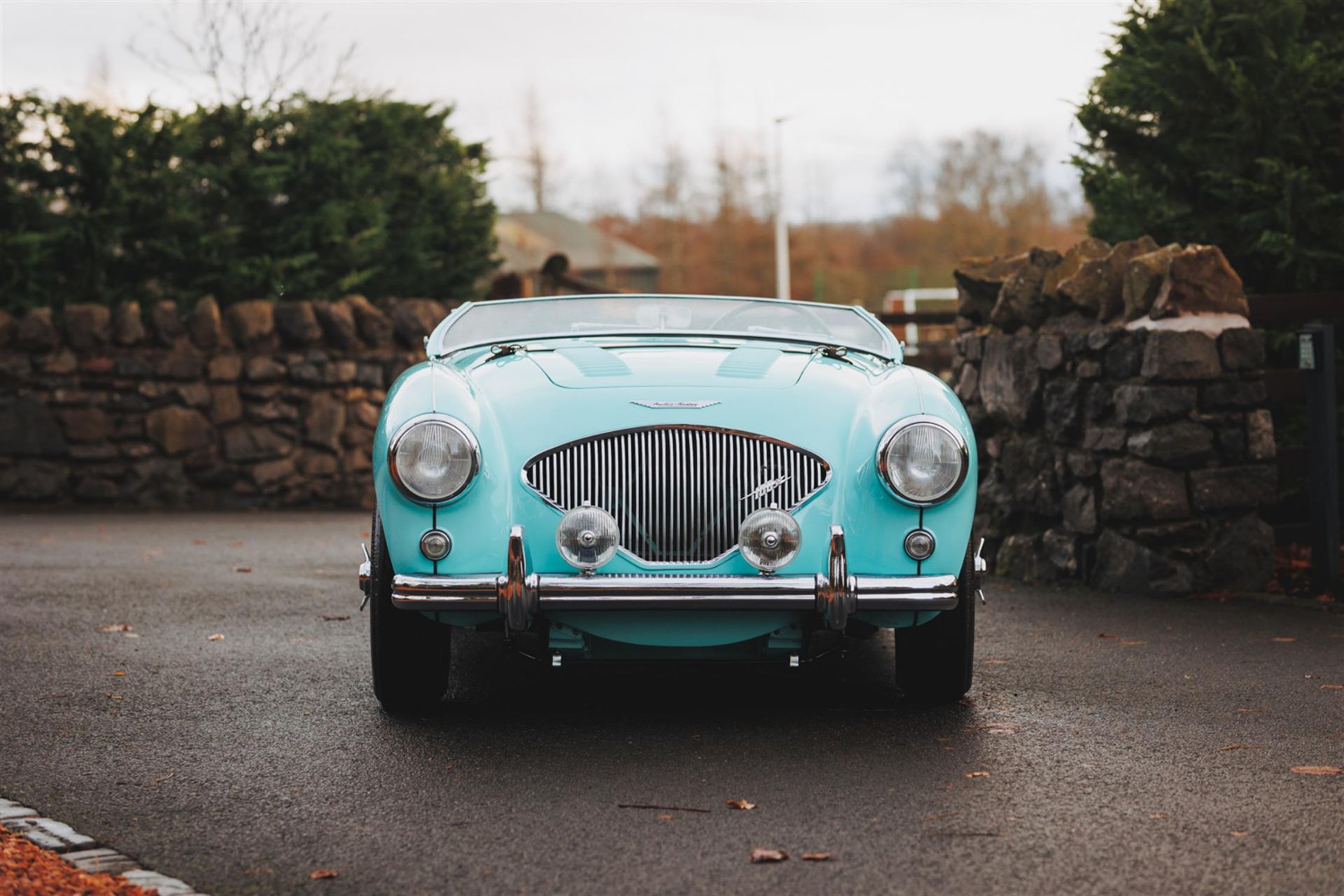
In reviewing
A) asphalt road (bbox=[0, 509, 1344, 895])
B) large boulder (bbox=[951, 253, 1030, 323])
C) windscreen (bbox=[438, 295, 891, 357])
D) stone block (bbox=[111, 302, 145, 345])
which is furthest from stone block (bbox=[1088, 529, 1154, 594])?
stone block (bbox=[111, 302, 145, 345])

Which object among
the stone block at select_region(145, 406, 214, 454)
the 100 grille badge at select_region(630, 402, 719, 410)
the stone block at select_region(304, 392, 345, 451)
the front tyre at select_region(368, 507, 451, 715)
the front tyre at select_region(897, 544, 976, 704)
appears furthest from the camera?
the stone block at select_region(304, 392, 345, 451)

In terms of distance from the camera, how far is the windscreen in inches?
215

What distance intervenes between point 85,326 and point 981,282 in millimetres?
7688

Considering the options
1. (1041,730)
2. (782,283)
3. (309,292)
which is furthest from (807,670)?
(782,283)

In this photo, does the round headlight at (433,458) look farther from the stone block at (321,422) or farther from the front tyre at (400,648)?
the stone block at (321,422)

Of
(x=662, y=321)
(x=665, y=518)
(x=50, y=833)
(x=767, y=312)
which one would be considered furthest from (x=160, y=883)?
(x=767, y=312)

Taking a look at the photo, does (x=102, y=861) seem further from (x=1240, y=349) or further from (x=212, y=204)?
(x=212, y=204)

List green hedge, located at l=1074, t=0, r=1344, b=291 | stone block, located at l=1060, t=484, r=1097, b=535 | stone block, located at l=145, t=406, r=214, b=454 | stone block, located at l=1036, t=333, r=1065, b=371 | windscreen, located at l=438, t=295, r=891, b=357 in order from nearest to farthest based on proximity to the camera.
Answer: windscreen, located at l=438, t=295, r=891, b=357 → stone block, located at l=1060, t=484, r=1097, b=535 → stone block, located at l=1036, t=333, r=1065, b=371 → green hedge, located at l=1074, t=0, r=1344, b=291 → stone block, located at l=145, t=406, r=214, b=454

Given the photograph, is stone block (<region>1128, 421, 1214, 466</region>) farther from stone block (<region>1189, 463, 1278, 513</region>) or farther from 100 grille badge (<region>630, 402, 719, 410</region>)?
100 grille badge (<region>630, 402, 719, 410</region>)

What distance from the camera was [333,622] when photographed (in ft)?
22.0

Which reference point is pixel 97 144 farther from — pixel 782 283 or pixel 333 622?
pixel 782 283

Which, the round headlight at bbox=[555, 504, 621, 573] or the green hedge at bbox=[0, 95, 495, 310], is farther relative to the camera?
the green hedge at bbox=[0, 95, 495, 310]

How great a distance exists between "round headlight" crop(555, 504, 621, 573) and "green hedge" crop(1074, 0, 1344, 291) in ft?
16.9

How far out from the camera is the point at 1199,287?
7406 mm
